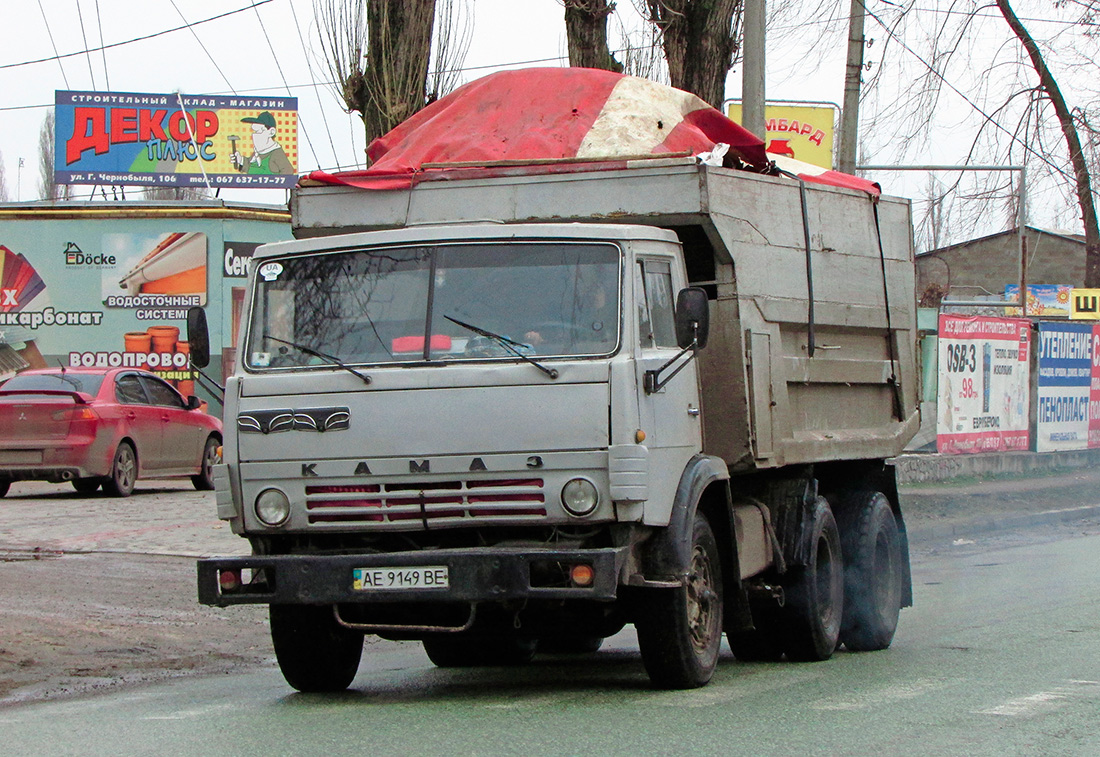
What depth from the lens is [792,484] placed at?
8.67 meters

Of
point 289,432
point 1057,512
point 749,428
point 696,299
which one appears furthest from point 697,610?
point 1057,512

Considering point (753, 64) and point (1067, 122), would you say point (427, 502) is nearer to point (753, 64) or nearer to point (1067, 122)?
point (753, 64)

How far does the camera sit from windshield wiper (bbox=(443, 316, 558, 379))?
6551 mm

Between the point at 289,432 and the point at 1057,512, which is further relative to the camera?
the point at 1057,512

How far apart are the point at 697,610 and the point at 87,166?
28723 mm

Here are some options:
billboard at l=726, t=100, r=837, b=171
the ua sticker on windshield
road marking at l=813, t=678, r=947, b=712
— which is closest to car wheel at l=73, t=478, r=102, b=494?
the ua sticker on windshield

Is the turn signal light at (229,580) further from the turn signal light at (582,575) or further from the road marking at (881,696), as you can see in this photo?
the road marking at (881,696)

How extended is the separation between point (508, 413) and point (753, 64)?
8.24 meters

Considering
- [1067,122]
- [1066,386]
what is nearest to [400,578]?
[1066,386]

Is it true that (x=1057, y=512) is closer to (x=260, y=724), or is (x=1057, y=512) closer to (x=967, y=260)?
(x=260, y=724)

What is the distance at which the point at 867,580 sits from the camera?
9516 mm

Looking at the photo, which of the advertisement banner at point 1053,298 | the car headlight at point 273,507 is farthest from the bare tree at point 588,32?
the advertisement banner at point 1053,298

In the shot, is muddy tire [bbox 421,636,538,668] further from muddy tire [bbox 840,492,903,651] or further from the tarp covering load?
the tarp covering load

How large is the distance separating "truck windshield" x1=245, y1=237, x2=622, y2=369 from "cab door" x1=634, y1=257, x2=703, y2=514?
0.21 m
